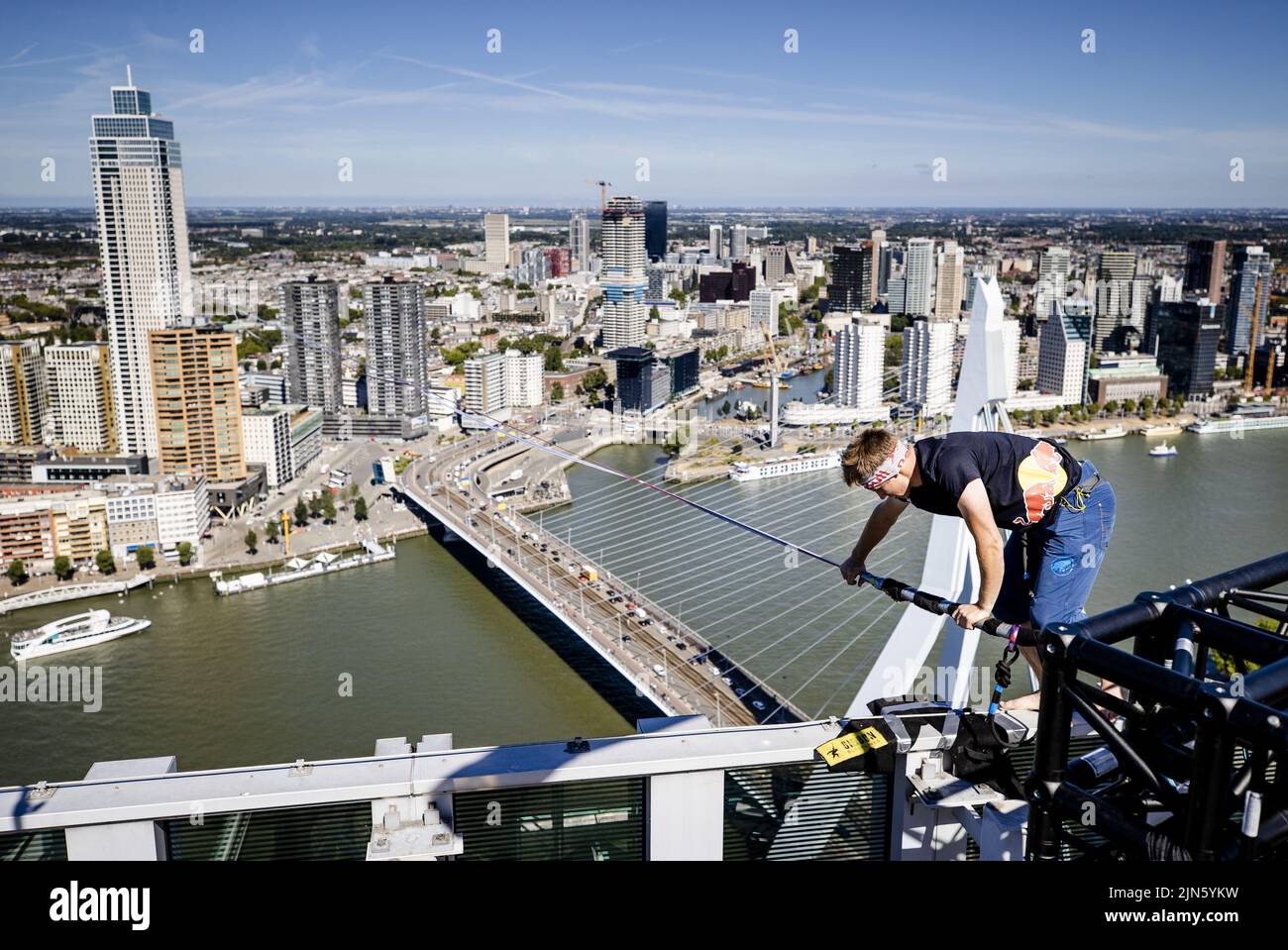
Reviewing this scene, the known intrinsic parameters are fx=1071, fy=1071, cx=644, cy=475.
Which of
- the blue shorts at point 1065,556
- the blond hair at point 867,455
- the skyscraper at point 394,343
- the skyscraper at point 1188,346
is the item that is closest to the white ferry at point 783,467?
the skyscraper at point 394,343

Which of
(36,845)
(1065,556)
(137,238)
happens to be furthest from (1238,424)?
(36,845)

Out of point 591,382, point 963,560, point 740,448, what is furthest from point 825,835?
point 591,382

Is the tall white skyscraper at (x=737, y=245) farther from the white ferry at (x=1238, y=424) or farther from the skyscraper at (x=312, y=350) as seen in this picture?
the skyscraper at (x=312, y=350)

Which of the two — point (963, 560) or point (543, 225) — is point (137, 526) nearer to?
point (963, 560)

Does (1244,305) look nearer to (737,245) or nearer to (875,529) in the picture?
(737,245)

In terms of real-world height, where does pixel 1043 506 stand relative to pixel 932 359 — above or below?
above

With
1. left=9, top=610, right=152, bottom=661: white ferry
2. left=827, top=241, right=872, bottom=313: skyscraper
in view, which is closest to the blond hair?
left=9, top=610, right=152, bottom=661: white ferry

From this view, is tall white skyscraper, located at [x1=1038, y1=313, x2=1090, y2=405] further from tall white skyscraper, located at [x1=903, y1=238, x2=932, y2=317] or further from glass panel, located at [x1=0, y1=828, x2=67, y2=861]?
glass panel, located at [x1=0, y1=828, x2=67, y2=861]
